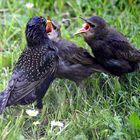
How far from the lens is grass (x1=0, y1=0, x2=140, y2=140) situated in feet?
19.6

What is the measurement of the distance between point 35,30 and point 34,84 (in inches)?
24.8

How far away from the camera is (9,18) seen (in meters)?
8.39

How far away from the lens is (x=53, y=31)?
7273 millimetres

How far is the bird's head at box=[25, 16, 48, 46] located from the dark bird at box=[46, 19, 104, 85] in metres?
0.37

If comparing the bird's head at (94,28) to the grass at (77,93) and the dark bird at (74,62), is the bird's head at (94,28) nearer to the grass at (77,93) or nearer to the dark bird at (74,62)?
the dark bird at (74,62)

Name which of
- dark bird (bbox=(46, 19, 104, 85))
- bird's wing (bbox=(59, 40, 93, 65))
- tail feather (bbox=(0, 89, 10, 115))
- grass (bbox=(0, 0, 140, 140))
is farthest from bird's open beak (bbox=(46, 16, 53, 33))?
tail feather (bbox=(0, 89, 10, 115))

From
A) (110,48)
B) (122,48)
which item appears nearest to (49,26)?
(110,48)

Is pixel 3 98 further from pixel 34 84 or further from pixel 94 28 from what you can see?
pixel 94 28

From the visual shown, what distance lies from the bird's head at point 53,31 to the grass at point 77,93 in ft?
1.69

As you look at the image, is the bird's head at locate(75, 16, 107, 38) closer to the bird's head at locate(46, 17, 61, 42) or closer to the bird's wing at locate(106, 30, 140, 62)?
the bird's wing at locate(106, 30, 140, 62)

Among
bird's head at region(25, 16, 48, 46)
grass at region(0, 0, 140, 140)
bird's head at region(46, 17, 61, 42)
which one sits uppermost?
bird's head at region(25, 16, 48, 46)

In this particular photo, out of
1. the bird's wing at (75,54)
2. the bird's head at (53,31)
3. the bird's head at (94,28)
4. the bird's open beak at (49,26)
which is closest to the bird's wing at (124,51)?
the bird's head at (94,28)

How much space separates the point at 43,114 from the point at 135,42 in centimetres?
181

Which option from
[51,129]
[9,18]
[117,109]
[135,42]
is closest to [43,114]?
[51,129]
